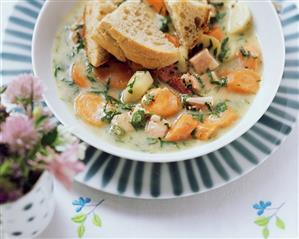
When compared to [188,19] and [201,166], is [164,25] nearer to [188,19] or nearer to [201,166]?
[188,19]

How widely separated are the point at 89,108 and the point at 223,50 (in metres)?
0.82

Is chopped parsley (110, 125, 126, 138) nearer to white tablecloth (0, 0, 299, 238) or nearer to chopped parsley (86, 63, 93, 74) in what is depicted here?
white tablecloth (0, 0, 299, 238)

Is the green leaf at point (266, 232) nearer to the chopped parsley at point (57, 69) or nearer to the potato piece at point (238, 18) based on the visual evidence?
the potato piece at point (238, 18)

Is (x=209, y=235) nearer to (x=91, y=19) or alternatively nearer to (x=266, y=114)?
(x=266, y=114)

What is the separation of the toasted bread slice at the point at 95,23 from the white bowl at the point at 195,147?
0.63ft

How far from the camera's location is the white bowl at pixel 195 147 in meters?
2.52

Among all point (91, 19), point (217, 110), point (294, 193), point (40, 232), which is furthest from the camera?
point (91, 19)

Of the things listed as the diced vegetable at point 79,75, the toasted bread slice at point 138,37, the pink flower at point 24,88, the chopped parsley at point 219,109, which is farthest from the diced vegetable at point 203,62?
the pink flower at point 24,88

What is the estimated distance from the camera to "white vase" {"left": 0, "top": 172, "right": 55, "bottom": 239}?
6.91ft

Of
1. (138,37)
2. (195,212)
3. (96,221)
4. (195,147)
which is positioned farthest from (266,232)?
(138,37)

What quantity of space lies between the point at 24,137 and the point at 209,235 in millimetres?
1012

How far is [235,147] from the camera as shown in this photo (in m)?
2.70

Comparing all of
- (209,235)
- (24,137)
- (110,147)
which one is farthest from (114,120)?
(24,137)

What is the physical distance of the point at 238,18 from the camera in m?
3.19
